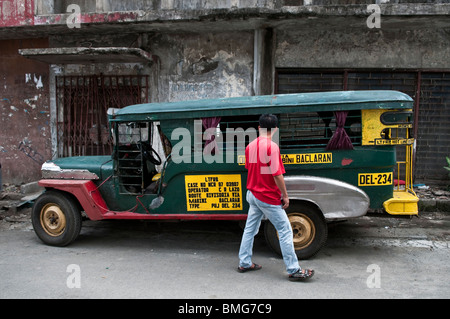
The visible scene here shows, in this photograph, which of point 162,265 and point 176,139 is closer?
point 162,265

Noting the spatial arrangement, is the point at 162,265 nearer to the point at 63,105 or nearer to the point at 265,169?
the point at 265,169

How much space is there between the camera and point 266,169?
3.79 metres

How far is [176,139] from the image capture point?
4.68m

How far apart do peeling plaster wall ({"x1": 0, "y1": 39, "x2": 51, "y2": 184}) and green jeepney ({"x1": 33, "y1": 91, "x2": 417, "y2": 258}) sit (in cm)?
374

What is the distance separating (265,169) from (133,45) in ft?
18.0

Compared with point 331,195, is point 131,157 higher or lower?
higher

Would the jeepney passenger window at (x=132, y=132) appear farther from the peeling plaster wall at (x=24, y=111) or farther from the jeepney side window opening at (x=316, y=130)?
the peeling plaster wall at (x=24, y=111)

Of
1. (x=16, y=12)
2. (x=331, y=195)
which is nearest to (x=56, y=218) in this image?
(x=331, y=195)

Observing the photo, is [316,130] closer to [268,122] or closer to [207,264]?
[268,122]

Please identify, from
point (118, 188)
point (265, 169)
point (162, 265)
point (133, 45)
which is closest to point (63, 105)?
point (133, 45)

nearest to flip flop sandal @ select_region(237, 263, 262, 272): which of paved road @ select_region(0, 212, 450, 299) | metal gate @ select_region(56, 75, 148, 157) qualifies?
paved road @ select_region(0, 212, 450, 299)

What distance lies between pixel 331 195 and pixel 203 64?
4604mm

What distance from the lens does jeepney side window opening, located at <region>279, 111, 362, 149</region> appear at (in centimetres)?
445

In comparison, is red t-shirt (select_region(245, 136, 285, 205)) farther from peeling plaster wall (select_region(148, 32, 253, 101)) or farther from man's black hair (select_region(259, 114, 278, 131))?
peeling plaster wall (select_region(148, 32, 253, 101))
